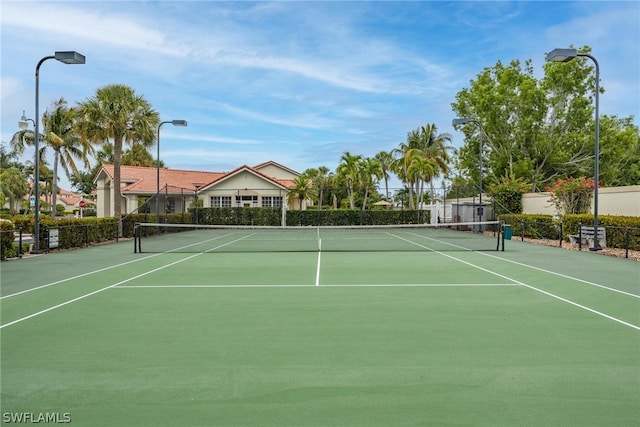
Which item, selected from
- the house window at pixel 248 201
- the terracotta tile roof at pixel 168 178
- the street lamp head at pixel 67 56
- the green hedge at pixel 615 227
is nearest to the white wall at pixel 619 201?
the green hedge at pixel 615 227

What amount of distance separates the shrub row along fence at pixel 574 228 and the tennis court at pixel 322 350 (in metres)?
7.62

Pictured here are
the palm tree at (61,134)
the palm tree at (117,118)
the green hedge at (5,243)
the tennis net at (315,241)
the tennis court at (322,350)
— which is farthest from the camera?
the palm tree at (61,134)

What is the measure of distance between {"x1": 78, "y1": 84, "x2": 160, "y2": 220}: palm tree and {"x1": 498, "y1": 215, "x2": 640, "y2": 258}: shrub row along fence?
19.9 m

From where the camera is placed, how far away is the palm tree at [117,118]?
2623cm

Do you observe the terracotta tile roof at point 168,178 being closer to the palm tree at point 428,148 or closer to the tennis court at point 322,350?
the palm tree at point 428,148

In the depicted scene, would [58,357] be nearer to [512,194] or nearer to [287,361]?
[287,361]

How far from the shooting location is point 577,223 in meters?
21.2

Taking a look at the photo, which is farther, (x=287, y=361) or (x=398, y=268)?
(x=398, y=268)

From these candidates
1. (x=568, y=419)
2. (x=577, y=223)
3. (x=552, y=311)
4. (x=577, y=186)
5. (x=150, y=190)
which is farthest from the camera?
(x=150, y=190)

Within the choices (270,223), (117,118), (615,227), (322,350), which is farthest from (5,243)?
(270,223)

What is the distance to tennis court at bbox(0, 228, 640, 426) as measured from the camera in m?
4.23

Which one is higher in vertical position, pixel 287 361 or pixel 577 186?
pixel 577 186

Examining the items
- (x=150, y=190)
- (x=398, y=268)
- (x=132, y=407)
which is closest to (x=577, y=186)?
(x=398, y=268)

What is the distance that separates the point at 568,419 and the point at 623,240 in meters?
16.7
